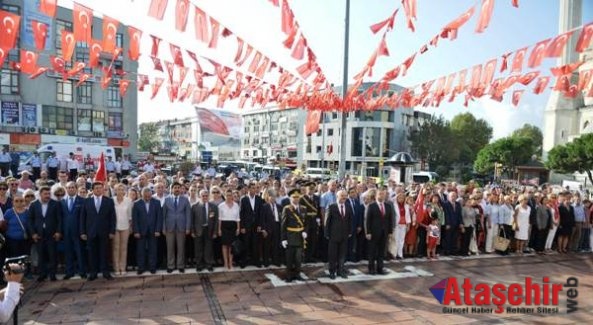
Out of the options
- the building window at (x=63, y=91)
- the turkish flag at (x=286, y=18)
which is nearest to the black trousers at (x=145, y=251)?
the turkish flag at (x=286, y=18)

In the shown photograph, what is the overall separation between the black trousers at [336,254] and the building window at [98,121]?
3857 cm

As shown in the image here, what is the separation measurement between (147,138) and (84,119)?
46.5m

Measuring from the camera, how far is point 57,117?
3662 centimetres

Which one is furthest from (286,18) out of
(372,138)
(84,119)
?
(372,138)

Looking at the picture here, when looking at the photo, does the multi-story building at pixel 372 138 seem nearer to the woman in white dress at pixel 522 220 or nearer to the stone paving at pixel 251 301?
the woman in white dress at pixel 522 220

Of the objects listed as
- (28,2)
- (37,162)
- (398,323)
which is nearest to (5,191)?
(398,323)

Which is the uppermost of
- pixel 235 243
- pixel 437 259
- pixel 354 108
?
pixel 354 108

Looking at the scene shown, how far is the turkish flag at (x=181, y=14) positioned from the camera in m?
6.13

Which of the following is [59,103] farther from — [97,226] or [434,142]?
[434,142]

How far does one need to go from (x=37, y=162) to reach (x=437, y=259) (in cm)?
1797

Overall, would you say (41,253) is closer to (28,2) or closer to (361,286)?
(361,286)

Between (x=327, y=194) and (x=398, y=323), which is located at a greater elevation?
(x=327, y=194)

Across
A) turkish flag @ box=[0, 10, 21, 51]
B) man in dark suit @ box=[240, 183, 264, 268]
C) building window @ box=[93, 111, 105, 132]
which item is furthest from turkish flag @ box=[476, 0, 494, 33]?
building window @ box=[93, 111, 105, 132]

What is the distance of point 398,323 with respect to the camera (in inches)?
205
